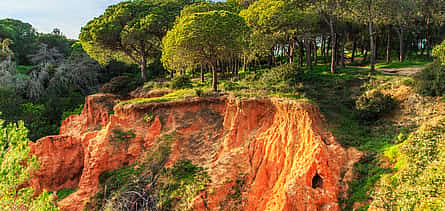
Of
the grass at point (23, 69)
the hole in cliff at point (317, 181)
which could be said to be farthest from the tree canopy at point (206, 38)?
the grass at point (23, 69)

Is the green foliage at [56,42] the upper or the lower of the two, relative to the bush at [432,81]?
upper

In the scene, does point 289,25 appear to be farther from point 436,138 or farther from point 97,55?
point 97,55

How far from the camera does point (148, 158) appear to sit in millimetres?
19000

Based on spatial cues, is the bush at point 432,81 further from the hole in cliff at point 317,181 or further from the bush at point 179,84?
the bush at point 179,84

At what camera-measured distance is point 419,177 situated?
10406mm

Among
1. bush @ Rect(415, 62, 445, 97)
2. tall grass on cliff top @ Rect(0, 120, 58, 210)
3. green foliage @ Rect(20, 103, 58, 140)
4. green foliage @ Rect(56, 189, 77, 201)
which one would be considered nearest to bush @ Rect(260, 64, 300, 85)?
bush @ Rect(415, 62, 445, 97)

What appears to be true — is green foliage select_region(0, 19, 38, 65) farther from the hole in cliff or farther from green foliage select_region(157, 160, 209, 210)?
the hole in cliff

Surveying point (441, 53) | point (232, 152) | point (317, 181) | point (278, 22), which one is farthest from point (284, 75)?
point (441, 53)

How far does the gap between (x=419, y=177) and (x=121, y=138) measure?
17.6 metres

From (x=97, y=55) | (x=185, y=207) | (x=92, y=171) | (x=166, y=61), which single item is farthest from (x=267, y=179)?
(x=97, y=55)

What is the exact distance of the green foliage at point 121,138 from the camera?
19750 millimetres

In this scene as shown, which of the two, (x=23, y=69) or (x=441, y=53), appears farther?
(x=23, y=69)

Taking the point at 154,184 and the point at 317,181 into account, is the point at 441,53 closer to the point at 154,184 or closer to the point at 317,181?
the point at 317,181

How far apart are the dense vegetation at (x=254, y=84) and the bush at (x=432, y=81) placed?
0.06 m
